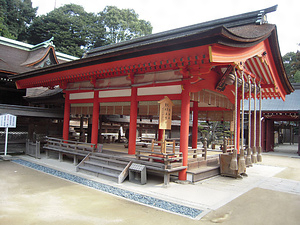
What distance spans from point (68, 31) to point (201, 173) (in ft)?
128

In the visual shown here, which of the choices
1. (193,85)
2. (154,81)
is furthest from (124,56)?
(193,85)

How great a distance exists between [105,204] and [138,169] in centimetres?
202

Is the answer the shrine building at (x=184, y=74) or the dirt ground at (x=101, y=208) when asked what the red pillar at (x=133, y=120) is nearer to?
the shrine building at (x=184, y=74)

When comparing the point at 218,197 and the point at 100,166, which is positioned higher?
the point at 100,166

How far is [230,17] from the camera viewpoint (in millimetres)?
9805

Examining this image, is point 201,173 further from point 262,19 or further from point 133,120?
point 262,19

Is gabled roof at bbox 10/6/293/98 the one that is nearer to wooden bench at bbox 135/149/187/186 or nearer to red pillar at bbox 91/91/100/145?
red pillar at bbox 91/91/100/145

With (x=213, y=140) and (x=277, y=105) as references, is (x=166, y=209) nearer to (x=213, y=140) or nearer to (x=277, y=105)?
(x=213, y=140)

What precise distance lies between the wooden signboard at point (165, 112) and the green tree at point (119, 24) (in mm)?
37012

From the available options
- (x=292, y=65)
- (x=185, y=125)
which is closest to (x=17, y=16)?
(x=185, y=125)

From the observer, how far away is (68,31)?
39156mm

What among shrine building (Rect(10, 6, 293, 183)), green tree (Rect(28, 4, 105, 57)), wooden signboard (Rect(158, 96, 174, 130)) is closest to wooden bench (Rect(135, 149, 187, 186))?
shrine building (Rect(10, 6, 293, 183))

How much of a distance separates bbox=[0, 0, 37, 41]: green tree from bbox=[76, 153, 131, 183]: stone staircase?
118 feet

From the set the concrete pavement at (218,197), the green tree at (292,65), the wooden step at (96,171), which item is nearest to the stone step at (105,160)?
the wooden step at (96,171)
